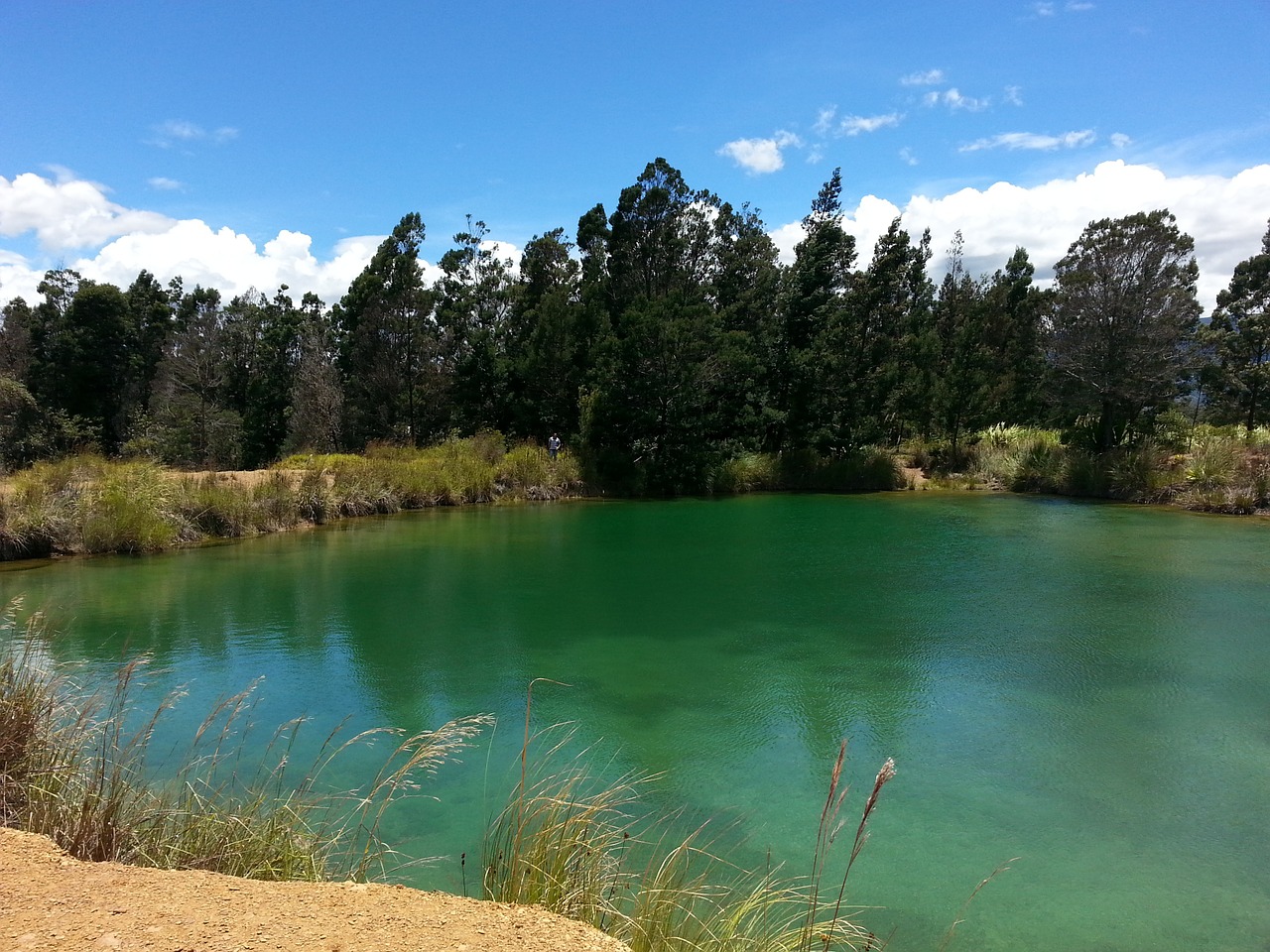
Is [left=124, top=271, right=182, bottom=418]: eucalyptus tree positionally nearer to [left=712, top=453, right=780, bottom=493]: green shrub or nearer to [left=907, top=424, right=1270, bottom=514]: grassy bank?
[left=712, top=453, right=780, bottom=493]: green shrub

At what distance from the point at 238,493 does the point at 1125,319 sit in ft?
70.8

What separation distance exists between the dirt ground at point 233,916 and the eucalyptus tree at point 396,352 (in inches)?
924

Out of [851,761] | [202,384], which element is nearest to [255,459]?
[202,384]

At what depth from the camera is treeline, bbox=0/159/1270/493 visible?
1977cm

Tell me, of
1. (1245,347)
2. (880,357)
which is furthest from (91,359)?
(1245,347)

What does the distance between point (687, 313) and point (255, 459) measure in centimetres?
1856

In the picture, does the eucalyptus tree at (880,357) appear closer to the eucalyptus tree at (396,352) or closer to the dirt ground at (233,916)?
the eucalyptus tree at (396,352)

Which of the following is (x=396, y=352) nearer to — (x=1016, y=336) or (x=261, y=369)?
(x=261, y=369)

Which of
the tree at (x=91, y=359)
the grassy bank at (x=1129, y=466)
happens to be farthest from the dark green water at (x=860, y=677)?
the tree at (x=91, y=359)

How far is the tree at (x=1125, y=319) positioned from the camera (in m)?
18.8

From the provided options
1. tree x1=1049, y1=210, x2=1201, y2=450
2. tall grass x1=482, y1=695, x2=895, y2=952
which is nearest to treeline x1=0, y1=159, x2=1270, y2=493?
tree x1=1049, y1=210, x2=1201, y2=450

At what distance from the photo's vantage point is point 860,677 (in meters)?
6.59

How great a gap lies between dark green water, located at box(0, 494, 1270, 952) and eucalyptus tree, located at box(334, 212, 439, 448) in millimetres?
13003

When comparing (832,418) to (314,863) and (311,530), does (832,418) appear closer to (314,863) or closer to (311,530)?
(311,530)
